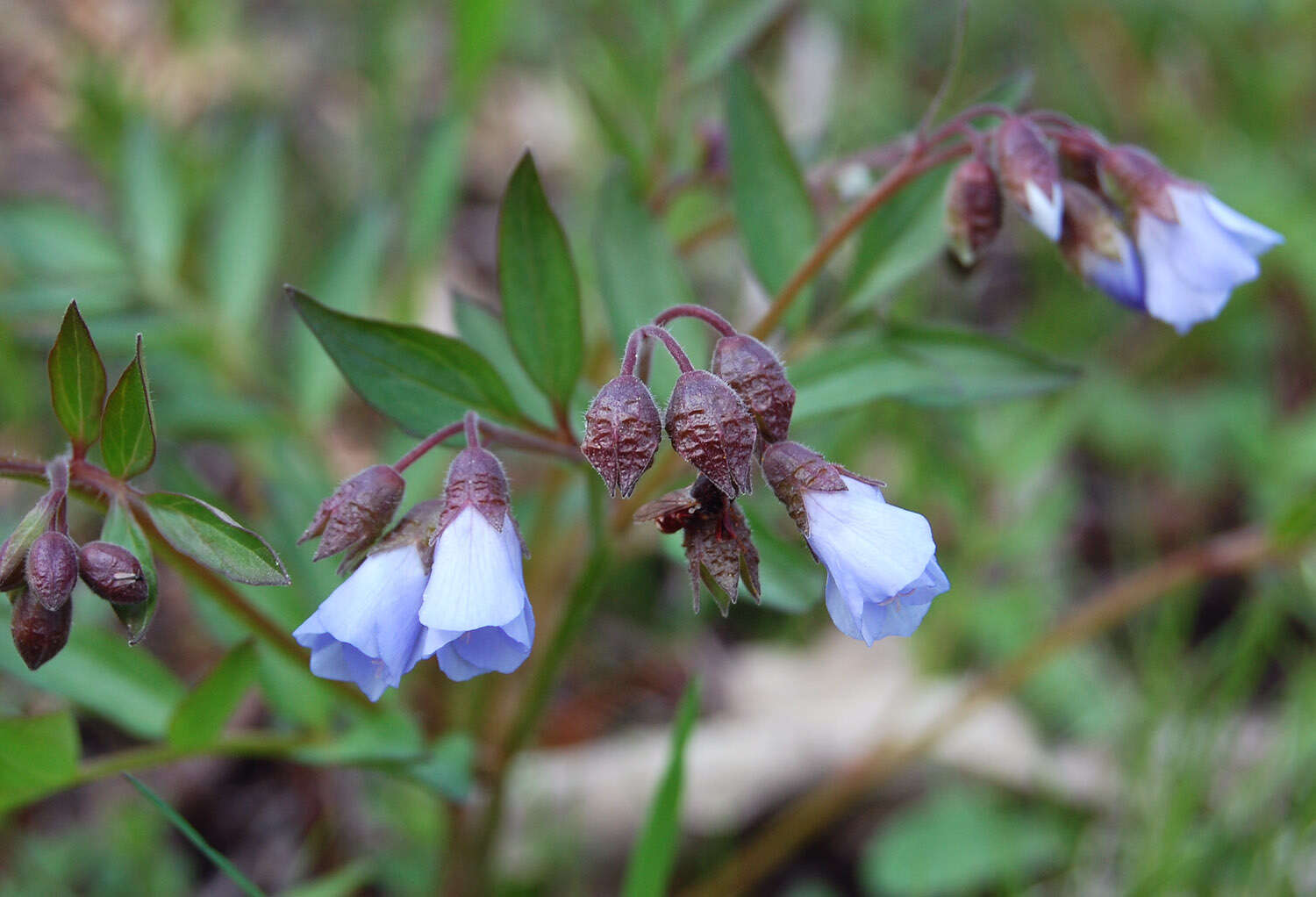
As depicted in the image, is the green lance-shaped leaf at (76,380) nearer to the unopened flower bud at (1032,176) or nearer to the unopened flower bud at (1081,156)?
the unopened flower bud at (1032,176)

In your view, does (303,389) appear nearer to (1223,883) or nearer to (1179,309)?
(1179,309)

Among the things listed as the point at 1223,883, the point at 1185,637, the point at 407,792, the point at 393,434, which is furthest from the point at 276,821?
the point at 1185,637

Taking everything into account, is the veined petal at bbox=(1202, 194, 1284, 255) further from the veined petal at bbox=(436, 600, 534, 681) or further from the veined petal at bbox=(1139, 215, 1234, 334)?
the veined petal at bbox=(436, 600, 534, 681)

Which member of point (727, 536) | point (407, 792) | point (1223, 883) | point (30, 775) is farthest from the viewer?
point (407, 792)

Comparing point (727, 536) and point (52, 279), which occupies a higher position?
point (727, 536)

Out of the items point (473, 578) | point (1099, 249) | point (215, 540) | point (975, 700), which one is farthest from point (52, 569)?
point (975, 700)

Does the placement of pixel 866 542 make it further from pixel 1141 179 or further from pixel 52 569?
pixel 52 569
